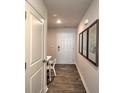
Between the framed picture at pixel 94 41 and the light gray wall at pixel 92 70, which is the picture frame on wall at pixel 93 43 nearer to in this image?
the framed picture at pixel 94 41

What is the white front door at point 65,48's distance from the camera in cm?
730

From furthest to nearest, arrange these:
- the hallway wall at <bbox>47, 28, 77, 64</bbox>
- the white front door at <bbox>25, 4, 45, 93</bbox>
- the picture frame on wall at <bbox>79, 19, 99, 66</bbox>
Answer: the hallway wall at <bbox>47, 28, 77, 64</bbox>
the picture frame on wall at <bbox>79, 19, 99, 66</bbox>
the white front door at <bbox>25, 4, 45, 93</bbox>

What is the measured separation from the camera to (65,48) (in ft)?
24.0

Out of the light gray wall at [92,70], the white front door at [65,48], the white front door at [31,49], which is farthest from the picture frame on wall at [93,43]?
the white front door at [65,48]

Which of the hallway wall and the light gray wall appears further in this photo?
the hallway wall

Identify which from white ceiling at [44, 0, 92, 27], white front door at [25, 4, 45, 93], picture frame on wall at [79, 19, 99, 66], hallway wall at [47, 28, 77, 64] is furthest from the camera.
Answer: hallway wall at [47, 28, 77, 64]

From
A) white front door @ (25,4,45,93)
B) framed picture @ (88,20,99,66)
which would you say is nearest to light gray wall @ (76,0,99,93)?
framed picture @ (88,20,99,66)

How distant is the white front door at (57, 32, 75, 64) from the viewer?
23.9ft

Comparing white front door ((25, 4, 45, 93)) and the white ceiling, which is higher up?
the white ceiling

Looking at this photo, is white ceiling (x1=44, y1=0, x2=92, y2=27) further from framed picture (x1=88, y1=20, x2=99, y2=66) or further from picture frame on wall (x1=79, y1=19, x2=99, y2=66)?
framed picture (x1=88, y1=20, x2=99, y2=66)
